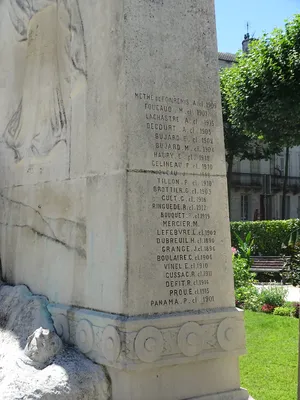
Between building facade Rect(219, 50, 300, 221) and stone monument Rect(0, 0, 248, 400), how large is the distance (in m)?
39.7

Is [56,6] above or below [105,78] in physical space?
above

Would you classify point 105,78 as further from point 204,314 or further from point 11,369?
point 11,369

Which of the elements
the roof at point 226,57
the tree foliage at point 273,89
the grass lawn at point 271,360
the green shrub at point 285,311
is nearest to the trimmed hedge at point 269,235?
the tree foliage at point 273,89

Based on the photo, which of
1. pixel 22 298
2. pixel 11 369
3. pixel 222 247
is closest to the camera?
pixel 11 369

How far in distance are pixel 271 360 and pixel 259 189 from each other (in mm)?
40460

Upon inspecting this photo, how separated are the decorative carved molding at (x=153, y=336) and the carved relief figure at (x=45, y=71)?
5.72 feet

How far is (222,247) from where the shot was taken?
15.2 ft

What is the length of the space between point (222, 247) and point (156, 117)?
1.19 m

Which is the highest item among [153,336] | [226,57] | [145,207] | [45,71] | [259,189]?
[226,57]

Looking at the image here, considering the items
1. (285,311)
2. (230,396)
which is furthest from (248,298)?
(230,396)

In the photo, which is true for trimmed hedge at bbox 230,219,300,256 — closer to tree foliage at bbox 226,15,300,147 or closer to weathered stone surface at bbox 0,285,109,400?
tree foliage at bbox 226,15,300,147

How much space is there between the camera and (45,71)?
5.80m

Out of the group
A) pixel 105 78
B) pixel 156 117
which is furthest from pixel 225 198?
pixel 105 78

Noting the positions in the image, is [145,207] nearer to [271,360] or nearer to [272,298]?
[271,360]
